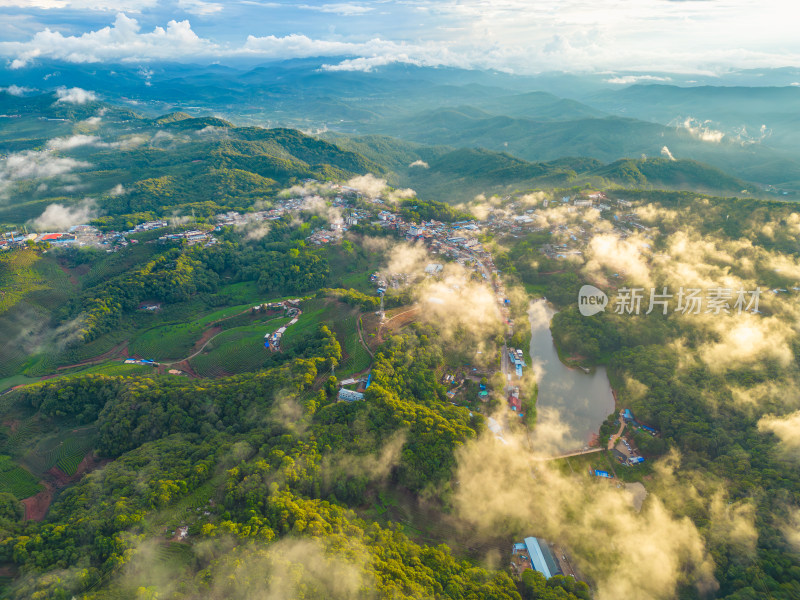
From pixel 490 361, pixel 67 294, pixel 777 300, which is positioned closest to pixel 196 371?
pixel 67 294

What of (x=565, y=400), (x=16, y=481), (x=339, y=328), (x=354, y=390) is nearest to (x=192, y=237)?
(x=339, y=328)

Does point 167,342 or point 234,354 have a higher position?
point 234,354

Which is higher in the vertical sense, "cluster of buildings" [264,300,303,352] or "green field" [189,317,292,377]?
"cluster of buildings" [264,300,303,352]

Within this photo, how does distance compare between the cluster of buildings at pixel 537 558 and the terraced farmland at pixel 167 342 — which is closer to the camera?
the cluster of buildings at pixel 537 558

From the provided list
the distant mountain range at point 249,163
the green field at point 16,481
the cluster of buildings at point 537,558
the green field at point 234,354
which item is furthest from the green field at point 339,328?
the distant mountain range at point 249,163

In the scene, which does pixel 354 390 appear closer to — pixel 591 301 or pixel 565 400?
pixel 565 400

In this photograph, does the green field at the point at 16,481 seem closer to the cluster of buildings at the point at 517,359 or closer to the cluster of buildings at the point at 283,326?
the cluster of buildings at the point at 283,326

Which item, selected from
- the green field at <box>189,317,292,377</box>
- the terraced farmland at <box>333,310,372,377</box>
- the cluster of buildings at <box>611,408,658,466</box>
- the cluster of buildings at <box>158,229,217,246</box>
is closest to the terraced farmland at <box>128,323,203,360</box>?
the green field at <box>189,317,292,377</box>

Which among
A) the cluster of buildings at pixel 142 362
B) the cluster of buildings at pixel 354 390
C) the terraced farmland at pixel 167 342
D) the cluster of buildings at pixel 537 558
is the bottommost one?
the cluster of buildings at pixel 537 558

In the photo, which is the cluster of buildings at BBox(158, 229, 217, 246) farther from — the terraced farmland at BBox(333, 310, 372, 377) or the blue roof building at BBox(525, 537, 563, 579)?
the blue roof building at BBox(525, 537, 563, 579)
